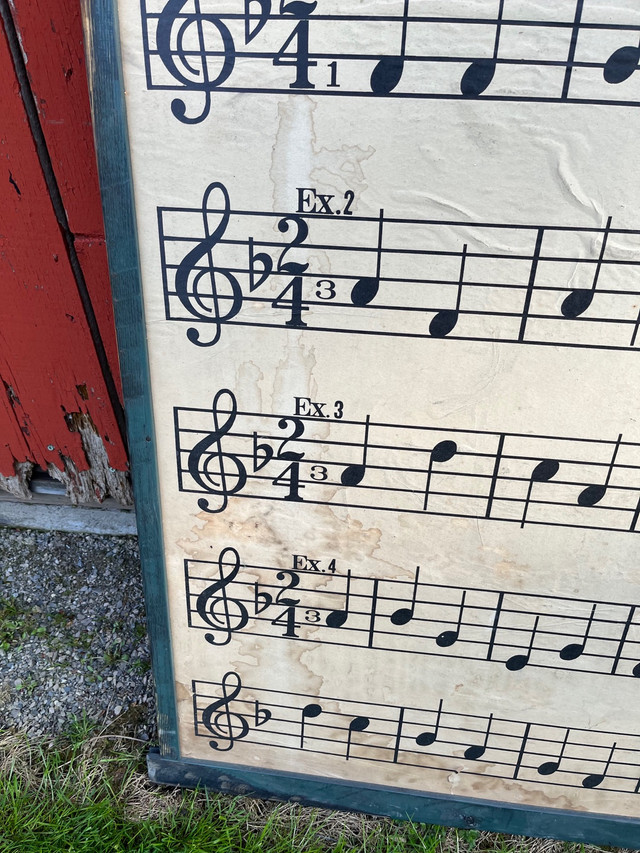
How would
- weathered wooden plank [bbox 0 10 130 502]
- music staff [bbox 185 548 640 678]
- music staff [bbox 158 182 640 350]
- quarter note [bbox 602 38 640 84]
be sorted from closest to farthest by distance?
quarter note [bbox 602 38 640 84] → music staff [bbox 158 182 640 350] → music staff [bbox 185 548 640 678] → weathered wooden plank [bbox 0 10 130 502]

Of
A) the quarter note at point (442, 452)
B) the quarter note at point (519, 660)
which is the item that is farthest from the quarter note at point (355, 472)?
the quarter note at point (519, 660)

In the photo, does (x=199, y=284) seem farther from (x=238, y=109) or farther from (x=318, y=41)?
(x=318, y=41)

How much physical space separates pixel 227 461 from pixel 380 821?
34.9 inches

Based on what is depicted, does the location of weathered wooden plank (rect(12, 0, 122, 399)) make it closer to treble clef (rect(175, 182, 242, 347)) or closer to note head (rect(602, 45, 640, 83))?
treble clef (rect(175, 182, 242, 347))

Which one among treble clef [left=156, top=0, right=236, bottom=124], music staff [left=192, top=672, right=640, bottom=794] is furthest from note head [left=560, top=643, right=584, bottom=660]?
treble clef [left=156, top=0, right=236, bottom=124]

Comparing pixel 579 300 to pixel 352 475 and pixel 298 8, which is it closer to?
Answer: pixel 352 475

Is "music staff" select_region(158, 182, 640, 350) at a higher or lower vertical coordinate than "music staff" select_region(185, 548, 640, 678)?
higher

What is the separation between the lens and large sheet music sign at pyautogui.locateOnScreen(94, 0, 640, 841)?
0.85 metres

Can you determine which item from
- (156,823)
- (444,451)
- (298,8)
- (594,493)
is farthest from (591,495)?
(156,823)

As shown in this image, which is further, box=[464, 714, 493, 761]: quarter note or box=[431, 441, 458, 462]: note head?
box=[464, 714, 493, 761]: quarter note

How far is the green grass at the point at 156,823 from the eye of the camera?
1331 mm

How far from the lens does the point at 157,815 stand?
1.39 m

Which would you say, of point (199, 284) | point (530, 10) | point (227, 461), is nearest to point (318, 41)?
point (530, 10)

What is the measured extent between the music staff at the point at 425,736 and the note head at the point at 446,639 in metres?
0.13
